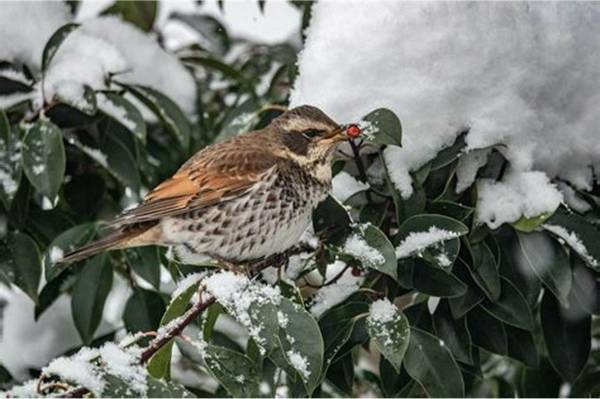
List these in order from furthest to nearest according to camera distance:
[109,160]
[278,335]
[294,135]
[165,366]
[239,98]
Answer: [239,98] → [109,160] → [294,135] → [165,366] → [278,335]

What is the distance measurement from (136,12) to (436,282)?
62.8 inches

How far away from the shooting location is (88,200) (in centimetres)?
343

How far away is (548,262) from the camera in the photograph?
8.66 ft

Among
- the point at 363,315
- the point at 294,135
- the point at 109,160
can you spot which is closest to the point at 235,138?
the point at 294,135

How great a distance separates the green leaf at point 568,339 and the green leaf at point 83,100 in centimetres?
124

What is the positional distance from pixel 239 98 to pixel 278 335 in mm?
1568

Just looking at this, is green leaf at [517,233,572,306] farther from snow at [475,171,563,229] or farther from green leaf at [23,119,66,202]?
green leaf at [23,119,66,202]

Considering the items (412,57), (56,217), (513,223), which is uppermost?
(412,57)

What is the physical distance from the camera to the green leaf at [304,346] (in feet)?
7.47

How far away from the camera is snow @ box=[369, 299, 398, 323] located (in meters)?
2.45

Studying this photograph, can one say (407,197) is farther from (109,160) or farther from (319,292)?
(109,160)

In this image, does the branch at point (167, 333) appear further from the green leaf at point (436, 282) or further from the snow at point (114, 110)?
the snow at point (114, 110)

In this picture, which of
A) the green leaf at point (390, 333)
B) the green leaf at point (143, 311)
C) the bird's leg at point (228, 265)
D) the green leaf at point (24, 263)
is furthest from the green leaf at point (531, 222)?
the green leaf at point (24, 263)

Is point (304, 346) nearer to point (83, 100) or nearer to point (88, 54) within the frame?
point (83, 100)
